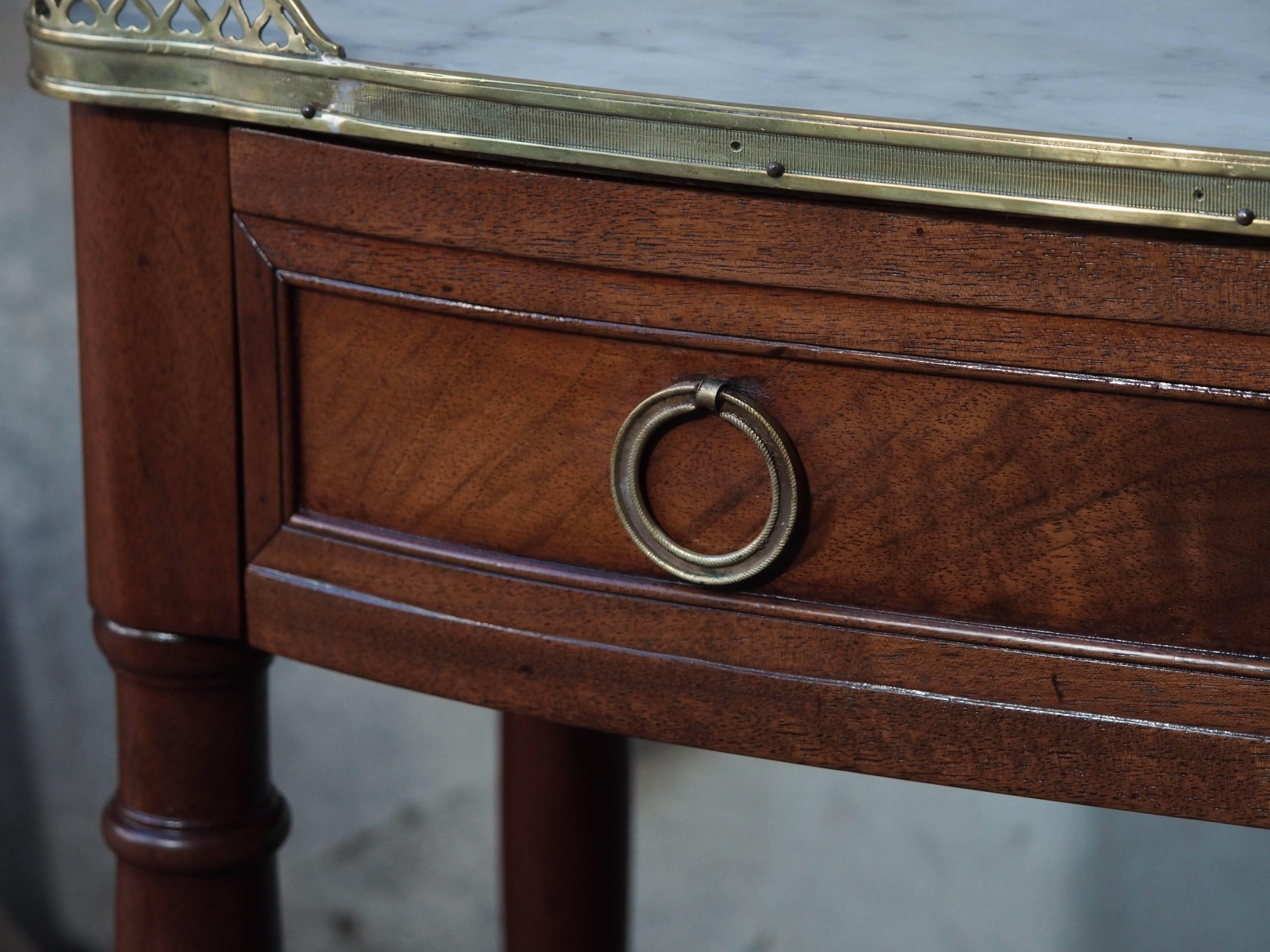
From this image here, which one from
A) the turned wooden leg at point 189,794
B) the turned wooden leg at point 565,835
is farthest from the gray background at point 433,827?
the turned wooden leg at point 189,794

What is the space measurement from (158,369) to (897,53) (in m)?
0.21

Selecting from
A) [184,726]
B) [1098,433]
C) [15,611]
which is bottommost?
[15,611]

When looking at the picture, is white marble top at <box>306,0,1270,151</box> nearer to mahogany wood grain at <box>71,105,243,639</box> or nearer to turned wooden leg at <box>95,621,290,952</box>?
mahogany wood grain at <box>71,105,243,639</box>

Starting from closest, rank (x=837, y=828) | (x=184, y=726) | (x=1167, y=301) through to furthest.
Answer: (x=1167, y=301) → (x=184, y=726) → (x=837, y=828)

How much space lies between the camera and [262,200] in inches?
15.5

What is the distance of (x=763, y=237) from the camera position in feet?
1.13

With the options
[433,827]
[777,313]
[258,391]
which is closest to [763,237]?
[777,313]

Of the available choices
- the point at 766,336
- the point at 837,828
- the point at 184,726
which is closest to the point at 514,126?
the point at 766,336

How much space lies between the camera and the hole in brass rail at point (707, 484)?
37 cm

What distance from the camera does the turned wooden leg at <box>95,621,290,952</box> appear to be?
45 cm

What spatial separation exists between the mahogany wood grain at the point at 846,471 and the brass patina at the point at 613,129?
45 millimetres

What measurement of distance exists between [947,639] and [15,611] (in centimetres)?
76

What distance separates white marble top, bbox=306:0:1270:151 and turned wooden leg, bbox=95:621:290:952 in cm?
18

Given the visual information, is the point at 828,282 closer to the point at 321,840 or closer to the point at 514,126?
the point at 514,126
